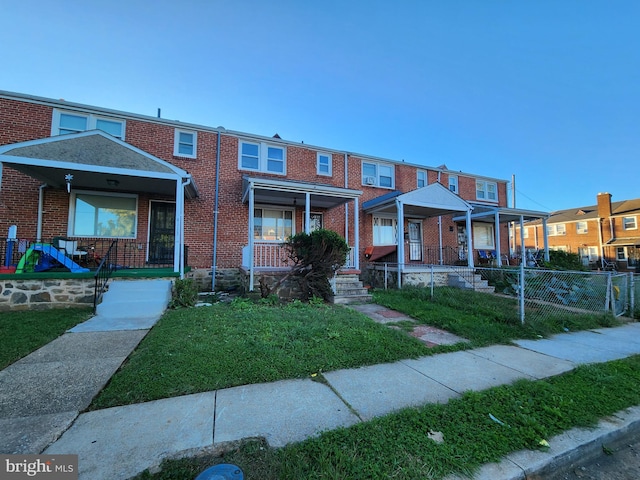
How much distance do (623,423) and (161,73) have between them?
1442 cm

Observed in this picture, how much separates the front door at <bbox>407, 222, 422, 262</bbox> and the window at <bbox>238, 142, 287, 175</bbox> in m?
7.44

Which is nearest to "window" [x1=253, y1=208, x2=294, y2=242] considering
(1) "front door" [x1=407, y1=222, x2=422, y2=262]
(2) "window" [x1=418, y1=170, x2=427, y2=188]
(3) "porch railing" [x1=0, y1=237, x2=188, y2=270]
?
(3) "porch railing" [x1=0, y1=237, x2=188, y2=270]

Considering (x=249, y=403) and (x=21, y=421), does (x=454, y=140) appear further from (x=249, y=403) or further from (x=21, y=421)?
(x=21, y=421)

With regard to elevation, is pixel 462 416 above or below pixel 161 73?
below

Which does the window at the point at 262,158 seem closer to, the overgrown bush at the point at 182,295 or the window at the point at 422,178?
the overgrown bush at the point at 182,295

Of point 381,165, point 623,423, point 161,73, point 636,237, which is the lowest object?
point 623,423

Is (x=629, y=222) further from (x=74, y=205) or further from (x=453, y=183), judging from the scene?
(x=74, y=205)

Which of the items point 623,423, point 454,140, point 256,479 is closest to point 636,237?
point 454,140

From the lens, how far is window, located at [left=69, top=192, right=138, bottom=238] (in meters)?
8.85

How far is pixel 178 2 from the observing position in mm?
8086

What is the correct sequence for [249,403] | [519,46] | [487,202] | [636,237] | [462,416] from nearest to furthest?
[462,416], [249,403], [519,46], [487,202], [636,237]

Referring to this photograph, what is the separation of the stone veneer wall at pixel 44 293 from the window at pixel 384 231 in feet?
35.2

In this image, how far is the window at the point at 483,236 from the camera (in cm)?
1579

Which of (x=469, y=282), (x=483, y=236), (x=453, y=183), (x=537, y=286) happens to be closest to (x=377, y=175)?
(x=453, y=183)
